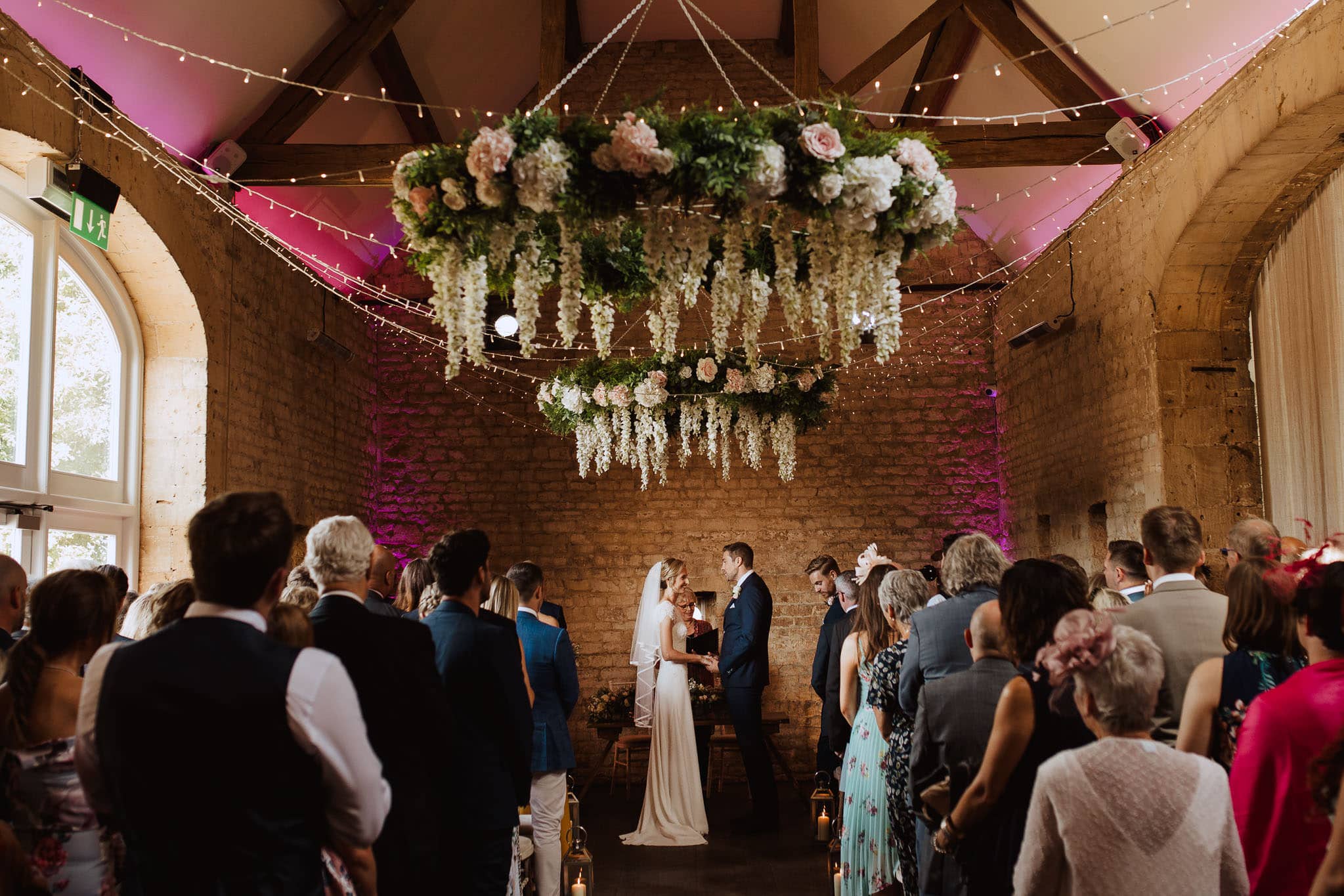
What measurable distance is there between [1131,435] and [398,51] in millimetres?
5993

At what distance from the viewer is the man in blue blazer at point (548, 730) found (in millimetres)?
4305

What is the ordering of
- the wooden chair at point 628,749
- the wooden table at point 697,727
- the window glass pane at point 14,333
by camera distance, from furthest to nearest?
the wooden chair at point 628,749, the wooden table at point 697,727, the window glass pane at point 14,333

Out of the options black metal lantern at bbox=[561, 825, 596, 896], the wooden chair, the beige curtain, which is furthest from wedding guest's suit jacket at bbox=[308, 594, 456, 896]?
the wooden chair

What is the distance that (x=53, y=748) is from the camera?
2.19 meters

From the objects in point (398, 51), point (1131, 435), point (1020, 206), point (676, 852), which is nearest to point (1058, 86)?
point (1020, 206)

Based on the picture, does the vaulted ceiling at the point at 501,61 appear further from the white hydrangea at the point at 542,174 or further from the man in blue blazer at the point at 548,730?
the man in blue blazer at the point at 548,730

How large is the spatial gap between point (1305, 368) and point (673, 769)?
4274 mm

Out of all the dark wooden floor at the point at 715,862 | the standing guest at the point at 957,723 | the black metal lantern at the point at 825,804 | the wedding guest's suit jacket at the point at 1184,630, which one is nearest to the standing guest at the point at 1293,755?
the standing guest at the point at 957,723

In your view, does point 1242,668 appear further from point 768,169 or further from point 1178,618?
point 768,169

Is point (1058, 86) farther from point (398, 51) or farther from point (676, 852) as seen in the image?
point (676, 852)

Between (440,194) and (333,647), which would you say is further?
(440,194)

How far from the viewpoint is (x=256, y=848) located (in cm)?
173

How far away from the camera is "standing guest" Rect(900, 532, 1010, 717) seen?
9.82ft

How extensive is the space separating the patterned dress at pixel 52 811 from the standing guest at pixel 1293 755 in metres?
2.30
